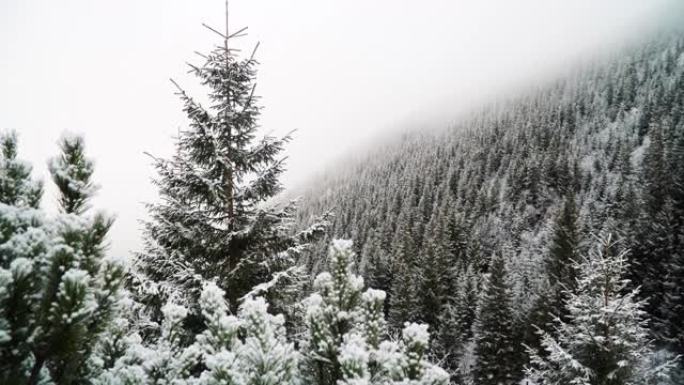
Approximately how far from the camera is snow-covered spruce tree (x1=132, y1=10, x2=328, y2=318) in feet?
23.9

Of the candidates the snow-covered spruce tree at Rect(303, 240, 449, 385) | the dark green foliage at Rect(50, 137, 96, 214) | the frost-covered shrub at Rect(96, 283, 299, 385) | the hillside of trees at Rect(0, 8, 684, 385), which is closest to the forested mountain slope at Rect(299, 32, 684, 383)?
the hillside of trees at Rect(0, 8, 684, 385)

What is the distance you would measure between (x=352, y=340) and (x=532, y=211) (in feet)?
337

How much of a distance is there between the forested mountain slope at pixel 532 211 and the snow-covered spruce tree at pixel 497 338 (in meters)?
0.14

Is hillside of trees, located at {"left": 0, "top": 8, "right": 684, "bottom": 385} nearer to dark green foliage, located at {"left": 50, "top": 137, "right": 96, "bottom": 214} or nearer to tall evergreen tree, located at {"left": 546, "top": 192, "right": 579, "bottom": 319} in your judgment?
dark green foliage, located at {"left": 50, "top": 137, "right": 96, "bottom": 214}

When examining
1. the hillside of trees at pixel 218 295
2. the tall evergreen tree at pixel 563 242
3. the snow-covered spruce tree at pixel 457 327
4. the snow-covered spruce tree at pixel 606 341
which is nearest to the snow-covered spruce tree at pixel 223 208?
the hillside of trees at pixel 218 295

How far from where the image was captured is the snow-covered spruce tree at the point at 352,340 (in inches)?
103

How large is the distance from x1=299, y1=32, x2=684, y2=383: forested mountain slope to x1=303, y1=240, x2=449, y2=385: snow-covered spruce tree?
415cm

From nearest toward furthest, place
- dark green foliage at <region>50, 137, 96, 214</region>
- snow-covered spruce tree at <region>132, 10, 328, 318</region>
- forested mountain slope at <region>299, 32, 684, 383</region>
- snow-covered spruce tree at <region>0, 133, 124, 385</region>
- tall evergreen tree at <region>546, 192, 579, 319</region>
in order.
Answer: snow-covered spruce tree at <region>0, 133, 124, 385</region>, dark green foliage at <region>50, 137, 96, 214</region>, snow-covered spruce tree at <region>132, 10, 328, 318</region>, forested mountain slope at <region>299, 32, 684, 383</region>, tall evergreen tree at <region>546, 192, 579, 319</region>

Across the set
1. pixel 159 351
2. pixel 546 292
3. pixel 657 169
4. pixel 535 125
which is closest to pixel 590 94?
pixel 535 125

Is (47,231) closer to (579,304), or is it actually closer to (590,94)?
(579,304)

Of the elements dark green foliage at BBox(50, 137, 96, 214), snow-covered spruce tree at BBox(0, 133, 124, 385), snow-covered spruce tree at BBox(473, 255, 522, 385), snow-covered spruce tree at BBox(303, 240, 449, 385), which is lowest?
snow-covered spruce tree at BBox(473, 255, 522, 385)

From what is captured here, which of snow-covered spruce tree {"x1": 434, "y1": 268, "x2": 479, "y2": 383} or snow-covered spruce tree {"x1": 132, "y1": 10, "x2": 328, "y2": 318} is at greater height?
snow-covered spruce tree {"x1": 132, "y1": 10, "x2": 328, "y2": 318}

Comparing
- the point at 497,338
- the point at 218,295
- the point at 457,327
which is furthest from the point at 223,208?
the point at 457,327

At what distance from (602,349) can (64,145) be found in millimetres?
12284
